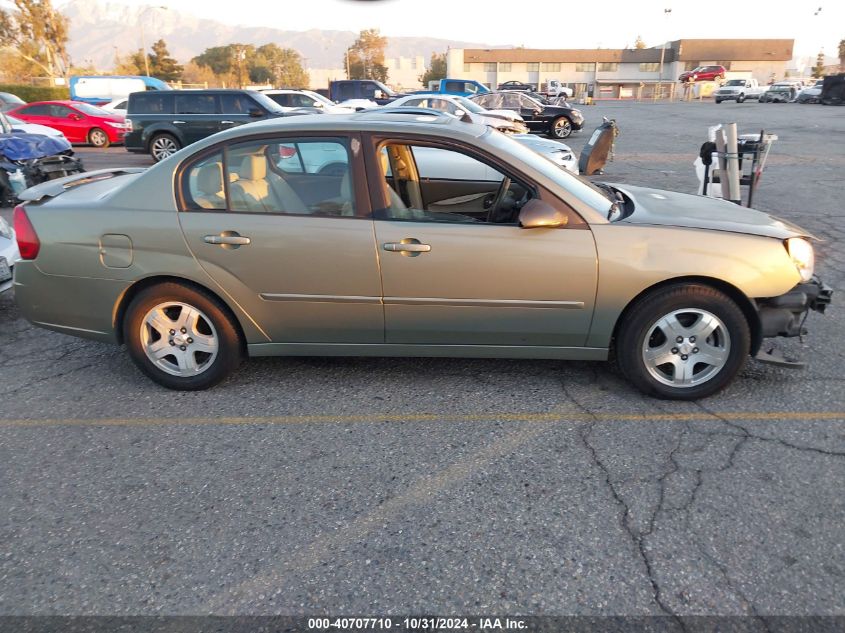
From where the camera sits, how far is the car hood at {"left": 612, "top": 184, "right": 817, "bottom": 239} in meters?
3.61

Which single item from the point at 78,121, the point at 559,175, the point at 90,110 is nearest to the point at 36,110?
the point at 78,121

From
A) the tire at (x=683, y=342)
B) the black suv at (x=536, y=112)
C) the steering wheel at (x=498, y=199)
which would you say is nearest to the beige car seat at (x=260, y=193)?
the steering wheel at (x=498, y=199)

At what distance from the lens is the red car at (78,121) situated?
18.4 meters

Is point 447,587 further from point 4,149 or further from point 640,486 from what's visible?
point 4,149

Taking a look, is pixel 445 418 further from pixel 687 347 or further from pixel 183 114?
pixel 183 114

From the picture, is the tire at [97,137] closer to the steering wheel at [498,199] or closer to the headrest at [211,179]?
the headrest at [211,179]

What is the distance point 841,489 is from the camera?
2.85 metres

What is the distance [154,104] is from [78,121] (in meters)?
5.54

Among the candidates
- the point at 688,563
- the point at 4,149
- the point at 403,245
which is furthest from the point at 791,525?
the point at 4,149

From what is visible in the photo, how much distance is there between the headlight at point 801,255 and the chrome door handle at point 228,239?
3.11m

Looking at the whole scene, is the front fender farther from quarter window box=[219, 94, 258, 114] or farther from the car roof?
quarter window box=[219, 94, 258, 114]

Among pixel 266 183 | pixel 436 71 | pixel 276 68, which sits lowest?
pixel 436 71

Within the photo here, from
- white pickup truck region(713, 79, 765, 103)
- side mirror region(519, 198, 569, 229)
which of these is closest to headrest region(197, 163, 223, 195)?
side mirror region(519, 198, 569, 229)

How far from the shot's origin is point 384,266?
360 centimetres
